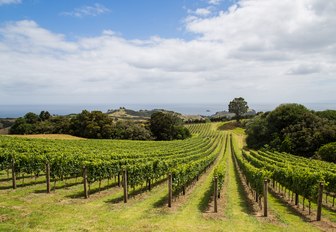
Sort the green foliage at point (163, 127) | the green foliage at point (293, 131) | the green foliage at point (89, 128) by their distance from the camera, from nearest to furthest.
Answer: the green foliage at point (293, 131) < the green foliage at point (89, 128) < the green foliage at point (163, 127)

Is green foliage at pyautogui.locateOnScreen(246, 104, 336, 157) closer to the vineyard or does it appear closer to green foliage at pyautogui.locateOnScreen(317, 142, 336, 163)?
green foliage at pyautogui.locateOnScreen(317, 142, 336, 163)

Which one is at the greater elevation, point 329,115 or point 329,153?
point 329,115

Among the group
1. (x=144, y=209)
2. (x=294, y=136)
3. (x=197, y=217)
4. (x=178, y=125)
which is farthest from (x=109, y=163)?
(x=178, y=125)

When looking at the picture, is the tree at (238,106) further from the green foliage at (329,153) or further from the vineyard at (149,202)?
the vineyard at (149,202)

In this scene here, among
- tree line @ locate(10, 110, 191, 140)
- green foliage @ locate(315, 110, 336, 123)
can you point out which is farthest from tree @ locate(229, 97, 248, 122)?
green foliage @ locate(315, 110, 336, 123)

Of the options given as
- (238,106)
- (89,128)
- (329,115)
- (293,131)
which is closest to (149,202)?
(293,131)

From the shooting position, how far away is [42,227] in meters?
12.4

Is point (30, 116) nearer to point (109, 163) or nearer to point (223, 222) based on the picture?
point (109, 163)

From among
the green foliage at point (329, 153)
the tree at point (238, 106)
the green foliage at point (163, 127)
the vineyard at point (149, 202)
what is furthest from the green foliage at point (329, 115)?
the vineyard at point (149, 202)

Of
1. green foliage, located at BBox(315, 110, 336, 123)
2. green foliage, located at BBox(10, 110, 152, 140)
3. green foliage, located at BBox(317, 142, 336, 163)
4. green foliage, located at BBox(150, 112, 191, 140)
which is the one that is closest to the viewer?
green foliage, located at BBox(317, 142, 336, 163)

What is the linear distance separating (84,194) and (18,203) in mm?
3961

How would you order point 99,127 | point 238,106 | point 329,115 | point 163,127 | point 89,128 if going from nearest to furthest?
point 329,115 → point 89,128 → point 99,127 → point 163,127 → point 238,106

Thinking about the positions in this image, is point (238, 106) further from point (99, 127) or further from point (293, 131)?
point (99, 127)

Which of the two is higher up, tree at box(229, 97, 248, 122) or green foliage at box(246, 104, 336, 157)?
tree at box(229, 97, 248, 122)
